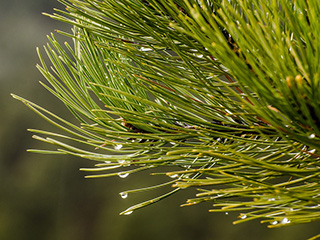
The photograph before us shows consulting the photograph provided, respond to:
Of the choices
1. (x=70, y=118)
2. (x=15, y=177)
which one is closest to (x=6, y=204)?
(x=15, y=177)

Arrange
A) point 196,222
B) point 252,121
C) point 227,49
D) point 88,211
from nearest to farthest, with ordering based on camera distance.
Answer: point 227,49
point 252,121
point 196,222
point 88,211

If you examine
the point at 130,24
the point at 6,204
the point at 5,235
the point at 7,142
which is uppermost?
the point at 7,142

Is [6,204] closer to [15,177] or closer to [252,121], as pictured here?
[15,177]

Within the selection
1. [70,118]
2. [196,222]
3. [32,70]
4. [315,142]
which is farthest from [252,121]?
[32,70]

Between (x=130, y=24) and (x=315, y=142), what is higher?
(x=130, y=24)

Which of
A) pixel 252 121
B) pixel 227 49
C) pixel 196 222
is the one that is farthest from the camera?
pixel 196 222

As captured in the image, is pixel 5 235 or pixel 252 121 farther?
pixel 5 235
